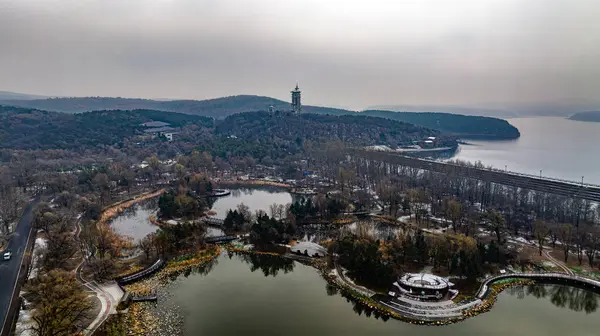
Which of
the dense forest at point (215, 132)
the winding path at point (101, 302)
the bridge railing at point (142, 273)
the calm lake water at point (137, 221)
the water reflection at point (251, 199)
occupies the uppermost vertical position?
the dense forest at point (215, 132)

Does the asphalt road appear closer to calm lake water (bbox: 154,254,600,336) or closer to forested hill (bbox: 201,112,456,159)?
calm lake water (bbox: 154,254,600,336)

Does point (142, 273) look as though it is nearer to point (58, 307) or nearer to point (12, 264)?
point (58, 307)

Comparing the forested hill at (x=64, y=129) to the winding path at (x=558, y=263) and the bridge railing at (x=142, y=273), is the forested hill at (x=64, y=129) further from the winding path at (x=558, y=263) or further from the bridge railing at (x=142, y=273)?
the winding path at (x=558, y=263)

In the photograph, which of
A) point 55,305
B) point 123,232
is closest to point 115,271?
point 55,305

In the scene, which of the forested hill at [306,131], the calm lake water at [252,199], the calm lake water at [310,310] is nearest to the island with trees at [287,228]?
the calm lake water at [310,310]

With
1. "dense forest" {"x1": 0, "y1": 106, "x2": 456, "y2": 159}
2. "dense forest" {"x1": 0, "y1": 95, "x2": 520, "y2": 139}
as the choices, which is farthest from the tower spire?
"dense forest" {"x1": 0, "y1": 95, "x2": 520, "y2": 139}

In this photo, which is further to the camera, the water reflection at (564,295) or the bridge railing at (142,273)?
the bridge railing at (142,273)

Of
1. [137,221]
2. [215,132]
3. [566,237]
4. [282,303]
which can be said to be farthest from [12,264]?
[215,132]
